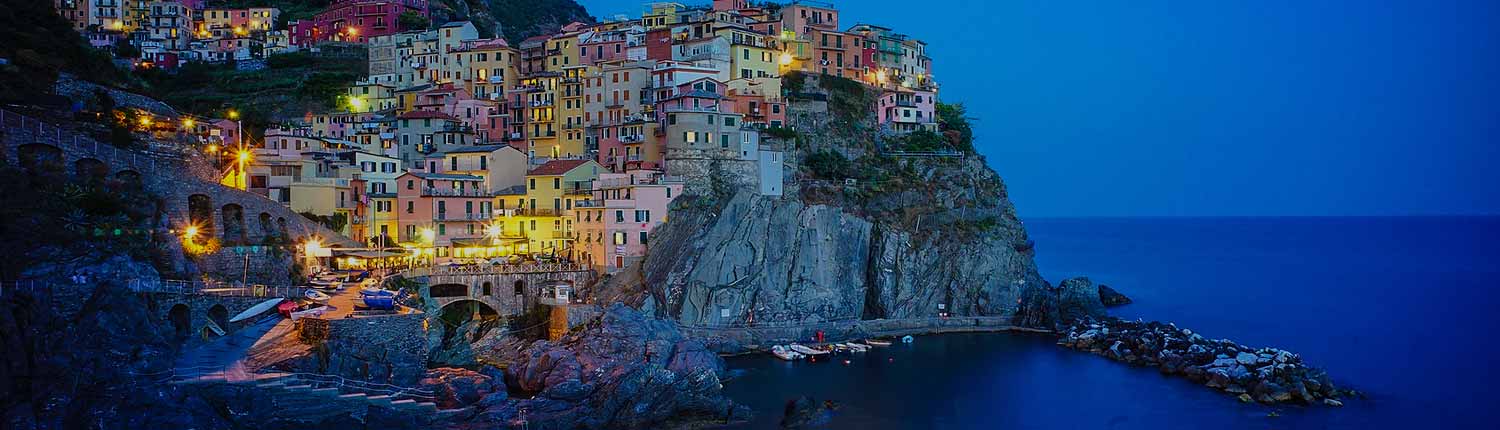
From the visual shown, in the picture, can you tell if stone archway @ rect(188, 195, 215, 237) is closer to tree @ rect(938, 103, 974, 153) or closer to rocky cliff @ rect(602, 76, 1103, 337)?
rocky cliff @ rect(602, 76, 1103, 337)

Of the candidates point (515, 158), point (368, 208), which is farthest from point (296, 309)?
point (515, 158)

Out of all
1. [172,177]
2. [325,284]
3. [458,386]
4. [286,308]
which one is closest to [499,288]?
[325,284]

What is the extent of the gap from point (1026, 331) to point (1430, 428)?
73.0ft

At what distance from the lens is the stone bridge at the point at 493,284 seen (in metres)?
50.2

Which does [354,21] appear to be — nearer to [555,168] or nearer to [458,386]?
[555,168]

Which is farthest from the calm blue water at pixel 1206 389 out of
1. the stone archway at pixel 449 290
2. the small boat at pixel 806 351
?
the stone archway at pixel 449 290

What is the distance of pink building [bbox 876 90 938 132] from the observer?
70312mm

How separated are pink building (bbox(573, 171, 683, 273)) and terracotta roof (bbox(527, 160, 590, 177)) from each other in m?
2.73

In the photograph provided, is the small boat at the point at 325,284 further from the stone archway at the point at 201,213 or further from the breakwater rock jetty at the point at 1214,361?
the breakwater rock jetty at the point at 1214,361

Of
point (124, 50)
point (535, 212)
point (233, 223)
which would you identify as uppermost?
point (124, 50)

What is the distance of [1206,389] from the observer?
159ft

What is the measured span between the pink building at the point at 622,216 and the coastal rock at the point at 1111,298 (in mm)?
35616

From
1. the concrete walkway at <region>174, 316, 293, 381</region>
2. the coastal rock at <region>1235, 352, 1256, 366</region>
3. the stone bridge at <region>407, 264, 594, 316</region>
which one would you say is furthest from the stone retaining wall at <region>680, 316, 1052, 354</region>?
the concrete walkway at <region>174, 316, 293, 381</region>

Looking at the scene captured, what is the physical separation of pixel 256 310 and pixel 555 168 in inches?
831
